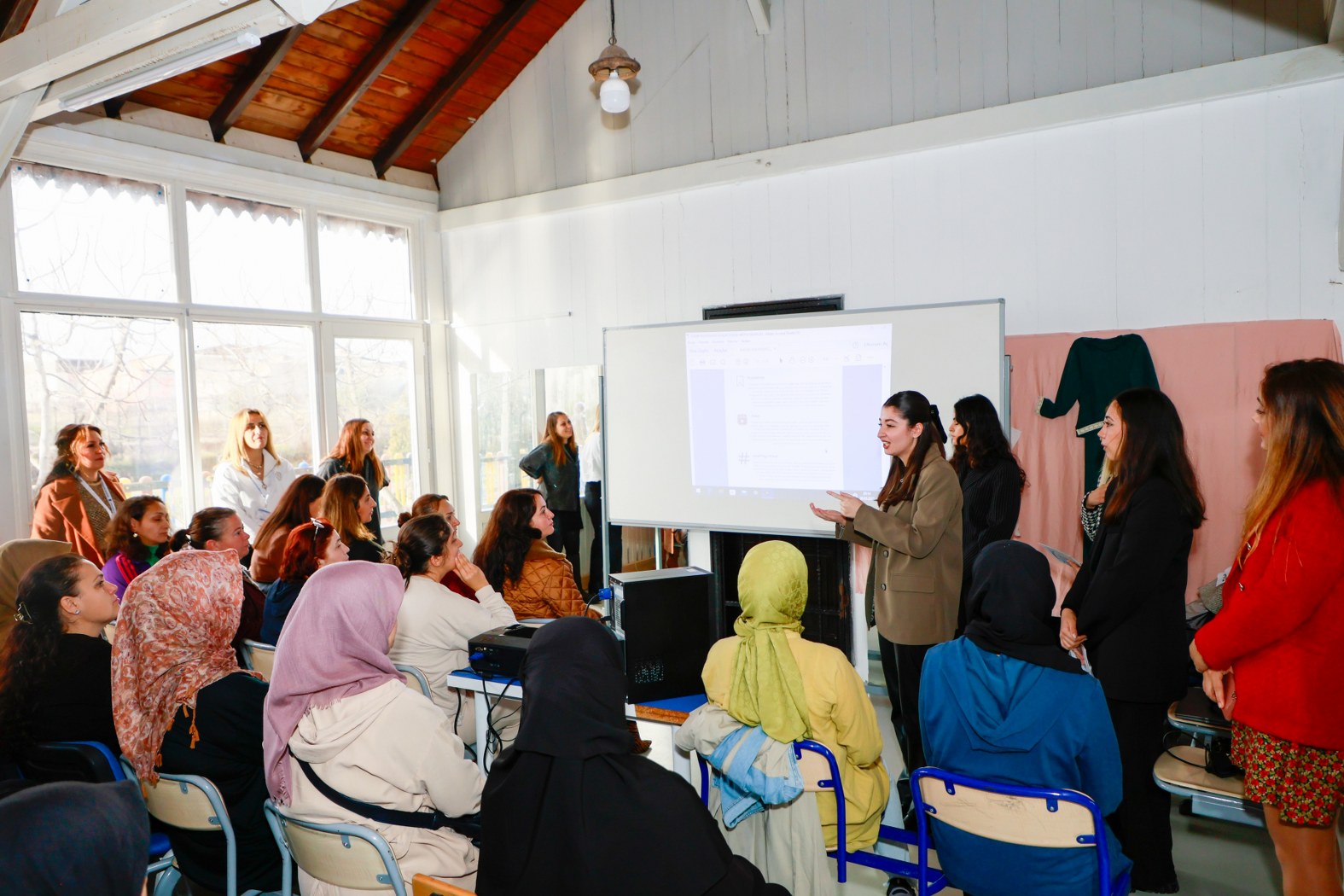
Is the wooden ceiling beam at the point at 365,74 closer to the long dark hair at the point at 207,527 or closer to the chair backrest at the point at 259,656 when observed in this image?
the long dark hair at the point at 207,527

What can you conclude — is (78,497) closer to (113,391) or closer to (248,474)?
(113,391)

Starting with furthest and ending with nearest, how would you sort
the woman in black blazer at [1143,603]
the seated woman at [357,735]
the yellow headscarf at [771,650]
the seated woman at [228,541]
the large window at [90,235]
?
the large window at [90,235] < the seated woman at [228,541] < the woman in black blazer at [1143,603] < the yellow headscarf at [771,650] < the seated woman at [357,735]

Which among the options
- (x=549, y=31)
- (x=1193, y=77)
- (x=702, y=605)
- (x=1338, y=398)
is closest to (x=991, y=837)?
(x=702, y=605)

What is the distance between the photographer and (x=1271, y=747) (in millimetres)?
1894

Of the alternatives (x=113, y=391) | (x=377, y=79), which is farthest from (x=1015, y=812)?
(x=377, y=79)

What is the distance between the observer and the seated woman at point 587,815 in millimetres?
1303

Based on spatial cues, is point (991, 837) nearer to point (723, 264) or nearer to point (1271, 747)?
point (1271, 747)

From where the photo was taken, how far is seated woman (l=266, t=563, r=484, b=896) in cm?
182

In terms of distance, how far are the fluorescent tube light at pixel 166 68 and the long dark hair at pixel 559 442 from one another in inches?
116

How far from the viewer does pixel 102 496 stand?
14.5ft

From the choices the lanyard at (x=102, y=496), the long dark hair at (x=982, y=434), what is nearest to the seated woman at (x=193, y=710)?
the lanyard at (x=102, y=496)

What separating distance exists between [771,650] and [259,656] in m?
1.87

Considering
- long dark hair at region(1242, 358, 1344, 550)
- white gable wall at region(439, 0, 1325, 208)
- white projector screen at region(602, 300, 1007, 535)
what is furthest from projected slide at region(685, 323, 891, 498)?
long dark hair at region(1242, 358, 1344, 550)

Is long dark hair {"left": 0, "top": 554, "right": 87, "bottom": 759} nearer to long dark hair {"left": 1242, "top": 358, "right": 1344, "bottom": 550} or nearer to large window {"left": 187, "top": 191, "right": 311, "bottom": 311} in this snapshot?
long dark hair {"left": 1242, "top": 358, "right": 1344, "bottom": 550}
